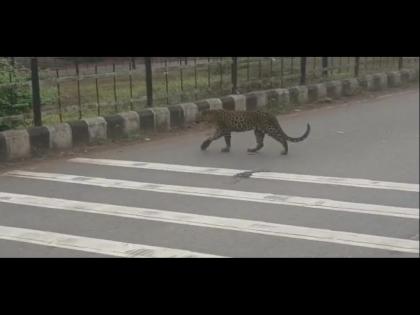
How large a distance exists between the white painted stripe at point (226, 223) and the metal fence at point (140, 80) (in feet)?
6.31

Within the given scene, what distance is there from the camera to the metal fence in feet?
29.1

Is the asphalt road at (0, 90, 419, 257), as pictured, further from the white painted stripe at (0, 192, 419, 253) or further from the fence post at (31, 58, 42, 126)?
the fence post at (31, 58, 42, 126)

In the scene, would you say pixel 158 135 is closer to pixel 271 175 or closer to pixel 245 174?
pixel 245 174

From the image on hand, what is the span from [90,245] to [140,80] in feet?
21.3

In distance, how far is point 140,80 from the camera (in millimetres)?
11391

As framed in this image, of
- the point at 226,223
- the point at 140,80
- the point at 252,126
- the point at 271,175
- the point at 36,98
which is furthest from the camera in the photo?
the point at 140,80

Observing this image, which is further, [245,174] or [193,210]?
[245,174]

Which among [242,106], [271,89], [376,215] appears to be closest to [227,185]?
[376,215]

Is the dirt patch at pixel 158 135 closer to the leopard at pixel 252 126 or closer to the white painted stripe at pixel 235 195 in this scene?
the white painted stripe at pixel 235 195

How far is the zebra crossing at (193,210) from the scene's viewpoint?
5168mm

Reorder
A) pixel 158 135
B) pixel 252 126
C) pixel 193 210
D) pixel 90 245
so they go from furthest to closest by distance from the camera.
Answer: pixel 158 135 < pixel 252 126 < pixel 193 210 < pixel 90 245

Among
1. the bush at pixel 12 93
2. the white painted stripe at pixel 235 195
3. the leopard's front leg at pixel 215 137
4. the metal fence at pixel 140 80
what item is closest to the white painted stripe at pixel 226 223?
the white painted stripe at pixel 235 195

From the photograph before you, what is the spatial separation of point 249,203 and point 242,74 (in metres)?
6.55

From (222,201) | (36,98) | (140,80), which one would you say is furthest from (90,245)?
(140,80)
